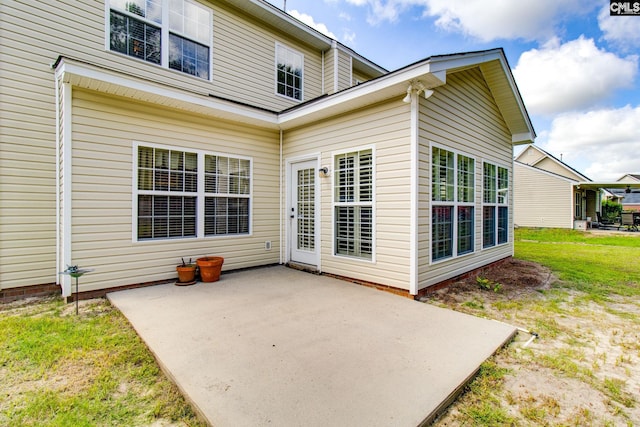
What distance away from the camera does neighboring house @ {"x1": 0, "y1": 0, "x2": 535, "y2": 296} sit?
4047mm

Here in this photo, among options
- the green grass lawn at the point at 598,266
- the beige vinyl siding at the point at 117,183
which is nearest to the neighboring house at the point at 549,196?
the green grass lawn at the point at 598,266

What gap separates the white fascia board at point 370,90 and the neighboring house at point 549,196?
678 inches

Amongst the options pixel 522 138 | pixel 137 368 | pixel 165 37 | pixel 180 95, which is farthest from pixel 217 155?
pixel 522 138

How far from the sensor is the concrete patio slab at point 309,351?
5.86 feet

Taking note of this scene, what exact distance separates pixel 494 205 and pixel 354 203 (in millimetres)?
3773

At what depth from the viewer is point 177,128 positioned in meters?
4.90

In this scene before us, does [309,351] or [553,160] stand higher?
[553,160]

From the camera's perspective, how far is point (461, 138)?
532cm

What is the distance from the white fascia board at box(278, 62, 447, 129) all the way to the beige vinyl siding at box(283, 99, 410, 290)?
0.99 feet

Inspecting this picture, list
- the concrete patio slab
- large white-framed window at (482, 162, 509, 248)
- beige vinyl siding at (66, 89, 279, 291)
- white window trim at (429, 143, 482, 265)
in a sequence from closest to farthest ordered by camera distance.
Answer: the concrete patio slab, beige vinyl siding at (66, 89, 279, 291), white window trim at (429, 143, 482, 265), large white-framed window at (482, 162, 509, 248)

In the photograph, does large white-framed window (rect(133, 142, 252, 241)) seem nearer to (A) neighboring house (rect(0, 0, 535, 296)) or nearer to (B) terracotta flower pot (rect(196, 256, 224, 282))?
(A) neighboring house (rect(0, 0, 535, 296))

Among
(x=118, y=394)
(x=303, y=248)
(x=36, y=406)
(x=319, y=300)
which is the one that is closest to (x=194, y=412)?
(x=118, y=394)

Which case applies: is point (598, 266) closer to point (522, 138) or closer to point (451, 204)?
point (522, 138)

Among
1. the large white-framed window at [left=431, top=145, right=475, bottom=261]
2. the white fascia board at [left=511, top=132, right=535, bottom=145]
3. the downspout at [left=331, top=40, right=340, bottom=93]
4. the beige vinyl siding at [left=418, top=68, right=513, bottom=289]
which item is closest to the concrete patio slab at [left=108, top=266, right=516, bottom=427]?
the beige vinyl siding at [left=418, top=68, right=513, bottom=289]
